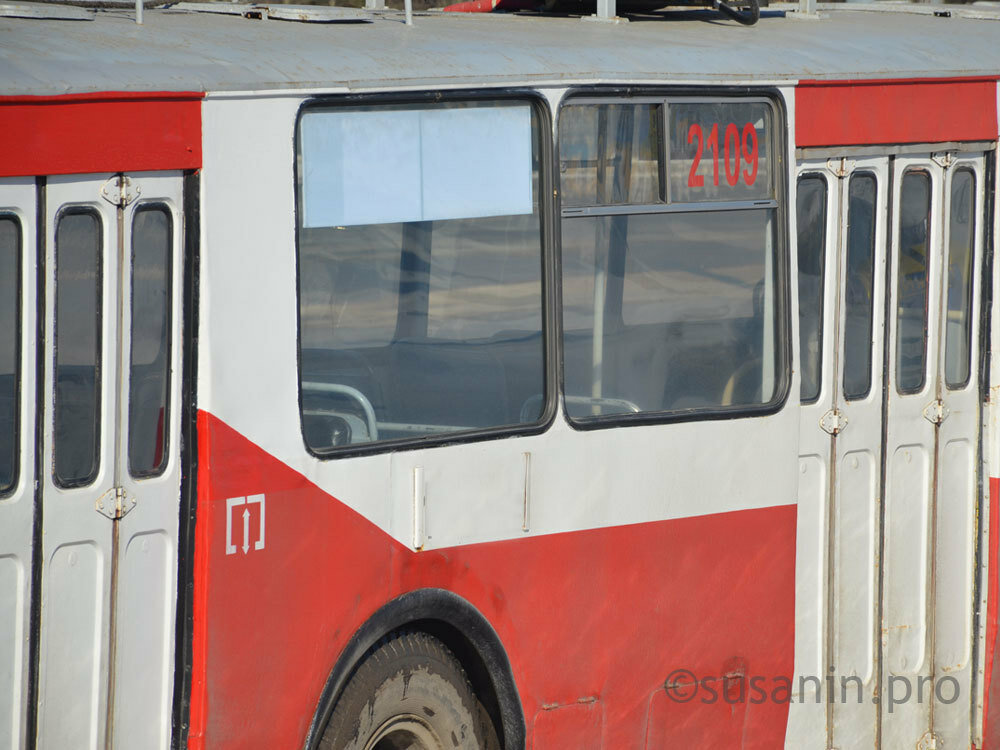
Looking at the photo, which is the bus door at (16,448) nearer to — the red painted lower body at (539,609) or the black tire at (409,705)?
the red painted lower body at (539,609)

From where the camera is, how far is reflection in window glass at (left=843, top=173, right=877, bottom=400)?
5.69m

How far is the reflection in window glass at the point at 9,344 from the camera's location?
11.9ft

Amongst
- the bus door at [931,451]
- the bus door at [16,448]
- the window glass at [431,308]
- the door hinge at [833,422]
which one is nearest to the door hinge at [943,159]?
the bus door at [931,451]

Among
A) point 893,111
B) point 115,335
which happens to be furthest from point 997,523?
point 115,335

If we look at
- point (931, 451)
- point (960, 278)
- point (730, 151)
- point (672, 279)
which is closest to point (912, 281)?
point (960, 278)

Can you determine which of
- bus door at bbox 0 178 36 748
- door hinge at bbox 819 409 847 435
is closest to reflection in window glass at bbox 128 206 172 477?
bus door at bbox 0 178 36 748

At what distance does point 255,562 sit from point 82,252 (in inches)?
35.5

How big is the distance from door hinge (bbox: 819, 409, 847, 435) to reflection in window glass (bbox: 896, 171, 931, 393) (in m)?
0.32

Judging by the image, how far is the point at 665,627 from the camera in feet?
17.2

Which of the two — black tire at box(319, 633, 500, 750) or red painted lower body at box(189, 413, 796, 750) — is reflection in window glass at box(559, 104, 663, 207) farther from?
black tire at box(319, 633, 500, 750)

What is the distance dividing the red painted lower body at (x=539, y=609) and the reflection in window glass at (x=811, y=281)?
49 centimetres

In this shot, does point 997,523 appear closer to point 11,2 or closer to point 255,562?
point 255,562

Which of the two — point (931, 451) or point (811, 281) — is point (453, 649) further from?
point (931, 451)

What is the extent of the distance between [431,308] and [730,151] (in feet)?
4.21
